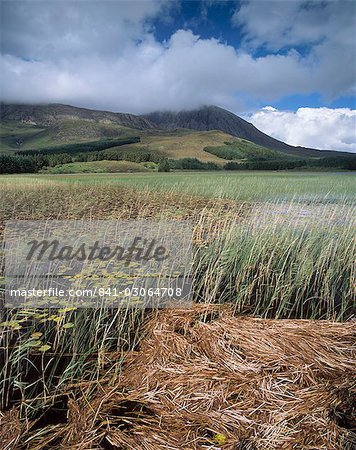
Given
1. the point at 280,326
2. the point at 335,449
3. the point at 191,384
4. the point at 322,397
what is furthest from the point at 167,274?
the point at 335,449

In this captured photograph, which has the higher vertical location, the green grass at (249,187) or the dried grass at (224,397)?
the green grass at (249,187)

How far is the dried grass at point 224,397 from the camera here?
9.07 ft

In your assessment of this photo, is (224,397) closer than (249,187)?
Yes

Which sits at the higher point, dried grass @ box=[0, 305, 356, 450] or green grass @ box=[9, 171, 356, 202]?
green grass @ box=[9, 171, 356, 202]

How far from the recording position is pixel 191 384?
11.2 ft

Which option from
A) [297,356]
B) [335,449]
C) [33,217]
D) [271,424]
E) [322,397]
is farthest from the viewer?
[33,217]

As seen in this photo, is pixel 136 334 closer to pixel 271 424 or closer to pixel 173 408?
pixel 173 408

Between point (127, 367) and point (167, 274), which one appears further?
point (167, 274)

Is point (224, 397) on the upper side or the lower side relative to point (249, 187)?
lower

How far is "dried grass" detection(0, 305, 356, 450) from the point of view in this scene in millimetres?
2766

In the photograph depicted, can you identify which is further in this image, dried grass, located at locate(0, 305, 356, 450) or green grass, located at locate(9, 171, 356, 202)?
green grass, located at locate(9, 171, 356, 202)

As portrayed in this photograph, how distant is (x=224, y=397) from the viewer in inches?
126

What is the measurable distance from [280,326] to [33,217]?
1099 centimetres

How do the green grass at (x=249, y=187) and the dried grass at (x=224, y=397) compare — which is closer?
the dried grass at (x=224, y=397)
